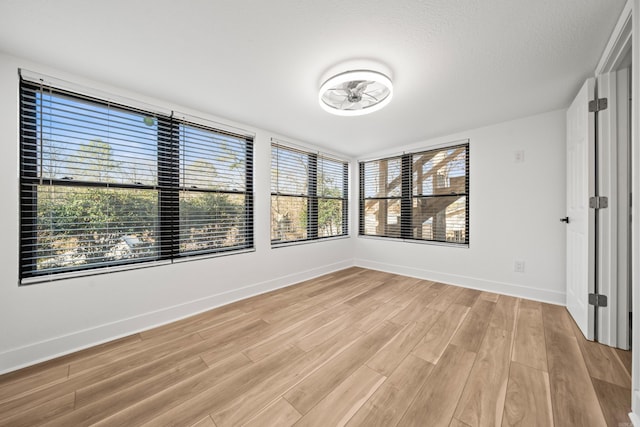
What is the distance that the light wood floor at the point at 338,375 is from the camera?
127cm

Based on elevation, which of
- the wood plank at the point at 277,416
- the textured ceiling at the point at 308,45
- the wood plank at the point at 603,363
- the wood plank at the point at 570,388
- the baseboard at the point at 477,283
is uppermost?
the textured ceiling at the point at 308,45

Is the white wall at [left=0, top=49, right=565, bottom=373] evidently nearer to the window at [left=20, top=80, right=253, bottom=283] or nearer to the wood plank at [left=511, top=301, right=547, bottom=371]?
the window at [left=20, top=80, right=253, bottom=283]

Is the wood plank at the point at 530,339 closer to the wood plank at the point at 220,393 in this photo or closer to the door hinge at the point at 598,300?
the door hinge at the point at 598,300

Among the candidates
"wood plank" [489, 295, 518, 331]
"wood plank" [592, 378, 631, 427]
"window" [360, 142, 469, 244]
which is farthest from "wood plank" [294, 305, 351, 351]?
"window" [360, 142, 469, 244]

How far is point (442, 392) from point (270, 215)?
8.44ft

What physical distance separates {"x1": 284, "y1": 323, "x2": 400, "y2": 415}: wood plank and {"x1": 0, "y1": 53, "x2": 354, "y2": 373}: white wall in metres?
1.62

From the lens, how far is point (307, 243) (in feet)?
12.5

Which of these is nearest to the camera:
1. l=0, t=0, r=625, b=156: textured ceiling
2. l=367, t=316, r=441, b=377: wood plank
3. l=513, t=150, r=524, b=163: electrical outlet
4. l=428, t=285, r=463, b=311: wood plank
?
l=0, t=0, r=625, b=156: textured ceiling

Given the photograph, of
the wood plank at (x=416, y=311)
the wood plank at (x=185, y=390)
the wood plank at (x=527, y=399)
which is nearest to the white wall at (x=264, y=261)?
the wood plank at (x=416, y=311)

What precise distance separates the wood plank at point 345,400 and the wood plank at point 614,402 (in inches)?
44.8

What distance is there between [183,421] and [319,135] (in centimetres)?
327

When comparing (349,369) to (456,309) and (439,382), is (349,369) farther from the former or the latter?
(456,309)

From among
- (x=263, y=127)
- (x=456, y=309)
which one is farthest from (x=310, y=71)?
(x=456, y=309)

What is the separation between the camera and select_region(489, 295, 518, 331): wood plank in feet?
7.34
